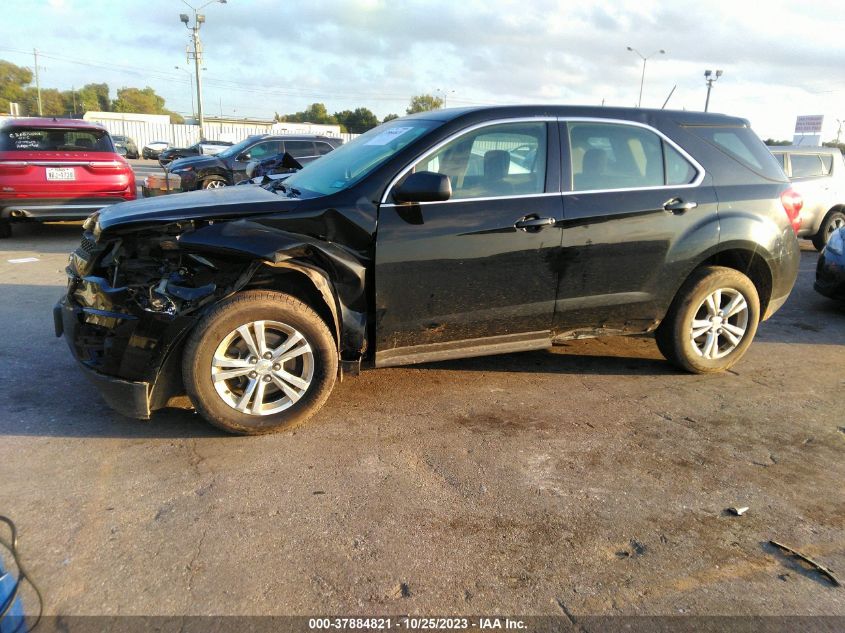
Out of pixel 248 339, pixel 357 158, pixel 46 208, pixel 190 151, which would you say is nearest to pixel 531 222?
pixel 357 158

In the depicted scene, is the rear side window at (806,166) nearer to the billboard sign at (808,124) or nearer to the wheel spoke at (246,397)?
the wheel spoke at (246,397)

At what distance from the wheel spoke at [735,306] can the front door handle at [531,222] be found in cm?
165

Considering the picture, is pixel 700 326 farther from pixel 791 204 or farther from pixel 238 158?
pixel 238 158

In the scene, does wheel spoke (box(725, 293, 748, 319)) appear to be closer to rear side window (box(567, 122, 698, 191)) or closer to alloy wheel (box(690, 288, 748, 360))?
alloy wheel (box(690, 288, 748, 360))

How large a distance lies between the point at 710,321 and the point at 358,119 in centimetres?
7084

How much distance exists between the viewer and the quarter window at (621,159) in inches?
164

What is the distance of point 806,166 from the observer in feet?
34.7

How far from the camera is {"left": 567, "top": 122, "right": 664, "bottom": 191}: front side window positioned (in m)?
4.17

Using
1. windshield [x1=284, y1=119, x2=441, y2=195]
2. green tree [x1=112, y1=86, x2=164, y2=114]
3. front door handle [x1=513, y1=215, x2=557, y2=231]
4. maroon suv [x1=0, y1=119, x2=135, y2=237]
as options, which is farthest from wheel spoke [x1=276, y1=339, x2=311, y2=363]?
green tree [x1=112, y1=86, x2=164, y2=114]

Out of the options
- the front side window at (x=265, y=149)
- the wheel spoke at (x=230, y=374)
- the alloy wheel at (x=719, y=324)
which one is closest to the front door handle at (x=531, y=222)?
the alloy wheel at (x=719, y=324)

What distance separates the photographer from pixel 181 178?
40.4 ft

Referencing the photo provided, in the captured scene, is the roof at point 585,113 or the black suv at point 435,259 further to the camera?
the roof at point 585,113

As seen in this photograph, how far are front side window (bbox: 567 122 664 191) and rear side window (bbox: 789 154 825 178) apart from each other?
761 cm

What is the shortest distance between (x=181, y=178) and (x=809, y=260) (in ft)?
37.3
